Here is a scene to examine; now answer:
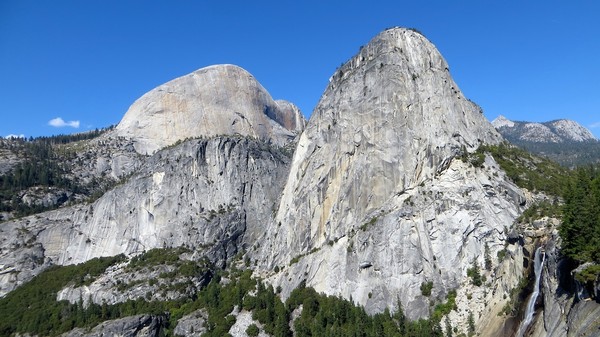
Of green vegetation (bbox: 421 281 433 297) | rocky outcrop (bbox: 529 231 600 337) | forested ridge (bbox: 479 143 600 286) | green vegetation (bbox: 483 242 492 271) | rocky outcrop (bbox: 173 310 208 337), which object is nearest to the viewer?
rocky outcrop (bbox: 529 231 600 337)

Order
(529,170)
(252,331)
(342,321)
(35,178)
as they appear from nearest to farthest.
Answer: (342,321) < (252,331) < (529,170) < (35,178)

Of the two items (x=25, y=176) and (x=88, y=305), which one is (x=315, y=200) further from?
(x=25, y=176)

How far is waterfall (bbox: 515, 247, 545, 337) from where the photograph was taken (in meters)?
53.0

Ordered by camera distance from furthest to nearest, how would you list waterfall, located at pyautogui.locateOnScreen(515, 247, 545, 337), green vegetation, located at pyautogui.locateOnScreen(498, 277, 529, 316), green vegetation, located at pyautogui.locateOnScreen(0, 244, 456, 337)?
green vegetation, located at pyautogui.locateOnScreen(0, 244, 456, 337) < green vegetation, located at pyautogui.locateOnScreen(498, 277, 529, 316) < waterfall, located at pyautogui.locateOnScreen(515, 247, 545, 337)

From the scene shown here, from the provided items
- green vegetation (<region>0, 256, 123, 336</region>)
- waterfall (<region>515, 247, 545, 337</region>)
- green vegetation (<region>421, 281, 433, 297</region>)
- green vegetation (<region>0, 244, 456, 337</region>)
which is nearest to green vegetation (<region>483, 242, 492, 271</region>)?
green vegetation (<region>0, 244, 456, 337</region>)

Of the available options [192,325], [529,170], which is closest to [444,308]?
[529,170]

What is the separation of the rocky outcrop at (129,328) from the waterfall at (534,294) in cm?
7261

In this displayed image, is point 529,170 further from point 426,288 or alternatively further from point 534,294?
point 534,294

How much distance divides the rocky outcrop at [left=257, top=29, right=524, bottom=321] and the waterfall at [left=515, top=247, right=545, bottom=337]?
8.20 meters

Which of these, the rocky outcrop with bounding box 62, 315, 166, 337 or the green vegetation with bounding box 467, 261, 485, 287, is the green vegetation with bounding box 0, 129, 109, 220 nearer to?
the rocky outcrop with bounding box 62, 315, 166, 337

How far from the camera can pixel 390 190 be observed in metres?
94.6

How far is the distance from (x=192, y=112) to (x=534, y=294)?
15044cm

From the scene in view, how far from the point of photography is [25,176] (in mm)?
162250

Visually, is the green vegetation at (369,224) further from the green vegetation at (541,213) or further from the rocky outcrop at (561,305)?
the rocky outcrop at (561,305)
